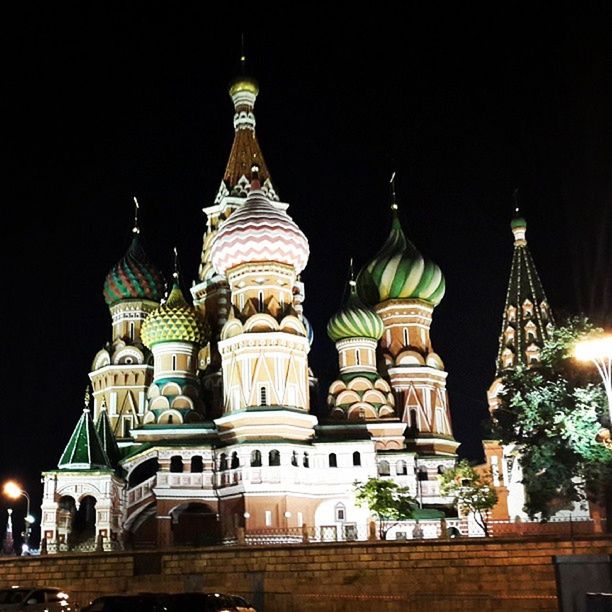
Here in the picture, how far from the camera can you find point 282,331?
153ft

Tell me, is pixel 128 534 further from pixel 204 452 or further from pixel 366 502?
pixel 366 502

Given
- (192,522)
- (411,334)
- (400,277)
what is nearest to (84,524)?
(192,522)

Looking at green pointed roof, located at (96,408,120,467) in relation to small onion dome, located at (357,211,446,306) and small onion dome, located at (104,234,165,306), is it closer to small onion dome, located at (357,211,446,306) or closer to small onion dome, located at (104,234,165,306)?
small onion dome, located at (104,234,165,306)

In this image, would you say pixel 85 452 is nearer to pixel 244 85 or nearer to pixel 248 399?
pixel 248 399

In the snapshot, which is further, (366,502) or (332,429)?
(332,429)

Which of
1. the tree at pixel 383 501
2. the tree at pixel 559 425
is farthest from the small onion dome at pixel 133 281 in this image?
the tree at pixel 559 425

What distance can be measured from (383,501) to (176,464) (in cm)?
1095

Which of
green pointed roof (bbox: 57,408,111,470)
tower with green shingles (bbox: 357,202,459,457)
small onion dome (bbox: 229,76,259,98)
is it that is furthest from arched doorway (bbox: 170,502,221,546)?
A: small onion dome (bbox: 229,76,259,98)

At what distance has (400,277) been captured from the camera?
5756 cm

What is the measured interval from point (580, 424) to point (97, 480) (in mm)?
23967

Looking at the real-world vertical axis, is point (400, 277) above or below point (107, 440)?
above

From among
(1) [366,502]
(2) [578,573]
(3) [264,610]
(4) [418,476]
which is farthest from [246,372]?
(2) [578,573]

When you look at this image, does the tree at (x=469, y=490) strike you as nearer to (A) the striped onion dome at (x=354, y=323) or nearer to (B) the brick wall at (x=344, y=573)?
(A) the striped onion dome at (x=354, y=323)

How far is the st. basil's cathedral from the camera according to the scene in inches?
1741
